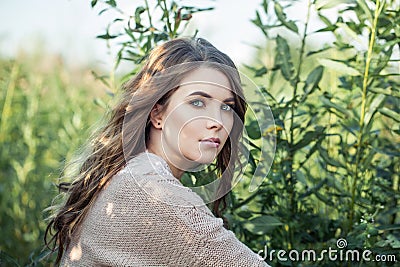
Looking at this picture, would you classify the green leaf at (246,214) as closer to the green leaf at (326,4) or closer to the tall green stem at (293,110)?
the tall green stem at (293,110)

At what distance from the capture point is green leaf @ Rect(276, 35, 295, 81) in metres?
2.03

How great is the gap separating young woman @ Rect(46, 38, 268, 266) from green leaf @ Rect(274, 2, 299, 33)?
0.46 meters

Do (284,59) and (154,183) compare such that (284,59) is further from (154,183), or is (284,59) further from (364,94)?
(154,183)

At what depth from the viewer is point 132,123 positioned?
1.50 metres

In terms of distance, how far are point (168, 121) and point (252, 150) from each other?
18.9 inches

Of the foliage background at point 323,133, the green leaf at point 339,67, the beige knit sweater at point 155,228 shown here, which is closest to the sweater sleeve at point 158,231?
the beige knit sweater at point 155,228

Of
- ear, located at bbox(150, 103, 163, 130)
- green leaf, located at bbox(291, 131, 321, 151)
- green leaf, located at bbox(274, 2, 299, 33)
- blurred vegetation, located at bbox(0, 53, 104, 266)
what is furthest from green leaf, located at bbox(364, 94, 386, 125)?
blurred vegetation, located at bbox(0, 53, 104, 266)

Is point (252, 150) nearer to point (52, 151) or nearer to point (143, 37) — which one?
point (143, 37)

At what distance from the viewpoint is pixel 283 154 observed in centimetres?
203

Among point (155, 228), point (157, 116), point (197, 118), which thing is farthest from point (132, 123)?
point (155, 228)

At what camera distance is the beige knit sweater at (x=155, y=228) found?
1.24 meters

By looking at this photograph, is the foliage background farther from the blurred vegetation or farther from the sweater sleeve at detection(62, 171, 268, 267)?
the blurred vegetation

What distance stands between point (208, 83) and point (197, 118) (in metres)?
0.09

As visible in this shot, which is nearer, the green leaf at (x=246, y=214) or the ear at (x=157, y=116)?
the ear at (x=157, y=116)
